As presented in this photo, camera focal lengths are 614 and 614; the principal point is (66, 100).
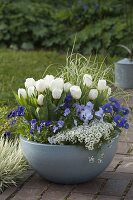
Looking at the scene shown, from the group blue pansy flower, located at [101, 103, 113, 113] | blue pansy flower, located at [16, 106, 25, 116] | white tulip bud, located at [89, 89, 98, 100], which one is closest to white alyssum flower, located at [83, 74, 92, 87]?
white tulip bud, located at [89, 89, 98, 100]

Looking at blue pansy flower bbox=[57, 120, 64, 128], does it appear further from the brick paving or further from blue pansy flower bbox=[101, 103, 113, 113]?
the brick paving

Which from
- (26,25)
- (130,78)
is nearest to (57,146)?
(130,78)

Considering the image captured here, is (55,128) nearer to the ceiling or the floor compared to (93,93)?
nearer to the floor

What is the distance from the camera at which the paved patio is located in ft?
13.5

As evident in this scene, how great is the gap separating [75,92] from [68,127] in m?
0.24

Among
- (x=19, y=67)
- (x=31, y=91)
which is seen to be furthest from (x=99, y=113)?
(x=19, y=67)

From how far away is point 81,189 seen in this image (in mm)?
4250

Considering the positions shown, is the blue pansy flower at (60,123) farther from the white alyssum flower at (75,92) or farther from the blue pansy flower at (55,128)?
the white alyssum flower at (75,92)

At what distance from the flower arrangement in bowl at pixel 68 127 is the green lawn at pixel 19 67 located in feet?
7.84

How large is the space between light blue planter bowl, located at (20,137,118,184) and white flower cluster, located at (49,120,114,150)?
0.05m

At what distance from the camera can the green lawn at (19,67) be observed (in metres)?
7.44

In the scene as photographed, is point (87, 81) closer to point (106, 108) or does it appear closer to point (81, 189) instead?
point (106, 108)

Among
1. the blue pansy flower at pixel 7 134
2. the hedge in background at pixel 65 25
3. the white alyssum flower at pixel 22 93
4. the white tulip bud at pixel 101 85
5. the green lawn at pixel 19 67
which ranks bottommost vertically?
the green lawn at pixel 19 67

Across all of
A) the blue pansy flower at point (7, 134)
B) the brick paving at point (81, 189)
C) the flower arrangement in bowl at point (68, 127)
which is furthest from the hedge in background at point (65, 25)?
the flower arrangement in bowl at point (68, 127)
